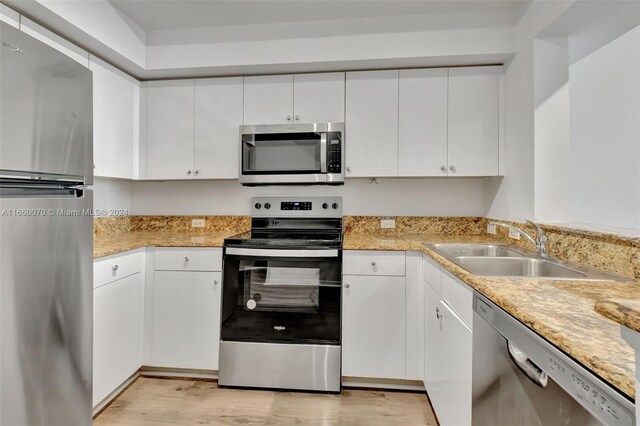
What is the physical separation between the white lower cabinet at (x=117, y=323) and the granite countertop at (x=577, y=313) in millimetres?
1760

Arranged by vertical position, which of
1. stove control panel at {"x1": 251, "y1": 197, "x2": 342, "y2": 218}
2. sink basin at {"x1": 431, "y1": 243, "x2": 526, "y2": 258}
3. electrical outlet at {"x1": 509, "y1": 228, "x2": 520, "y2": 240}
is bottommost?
sink basin at {"x1": 431, "y1": 243, "x2": 526, "y2": 258}

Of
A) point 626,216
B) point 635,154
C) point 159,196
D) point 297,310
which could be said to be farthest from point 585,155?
point 159,196

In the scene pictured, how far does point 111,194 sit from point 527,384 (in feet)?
9.16

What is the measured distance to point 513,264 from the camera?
5.46 feet

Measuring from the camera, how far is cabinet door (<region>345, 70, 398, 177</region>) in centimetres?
227

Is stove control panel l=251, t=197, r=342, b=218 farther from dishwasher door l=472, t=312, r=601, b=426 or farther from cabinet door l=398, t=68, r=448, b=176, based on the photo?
dishwasher door l=472, t=312, r=601, b=426

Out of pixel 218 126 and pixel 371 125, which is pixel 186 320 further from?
pixel 371 125

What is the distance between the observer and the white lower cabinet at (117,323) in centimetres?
173

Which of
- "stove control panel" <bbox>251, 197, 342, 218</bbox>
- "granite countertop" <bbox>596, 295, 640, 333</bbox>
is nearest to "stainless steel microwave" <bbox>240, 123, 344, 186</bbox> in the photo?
"stove control panel" <bbox>251, 197, 342, 218</bbox>

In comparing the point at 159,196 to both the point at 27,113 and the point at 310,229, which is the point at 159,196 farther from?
the point at 27,113

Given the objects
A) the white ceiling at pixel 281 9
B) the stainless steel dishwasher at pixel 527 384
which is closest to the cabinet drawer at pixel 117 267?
the white ceiling at pixel 281 9

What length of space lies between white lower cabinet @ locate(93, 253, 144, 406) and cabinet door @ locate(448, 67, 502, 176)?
221cm

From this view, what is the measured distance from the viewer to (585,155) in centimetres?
190

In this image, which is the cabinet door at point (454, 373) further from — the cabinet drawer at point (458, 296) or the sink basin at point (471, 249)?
the sink basin at point (471, 249)
